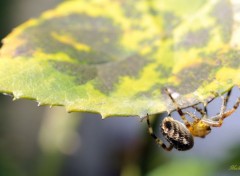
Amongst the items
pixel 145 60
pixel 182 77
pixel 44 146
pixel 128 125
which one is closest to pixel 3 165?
pixel 44 146

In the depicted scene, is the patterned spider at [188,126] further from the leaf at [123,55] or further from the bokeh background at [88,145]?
the leaf at [123,55]

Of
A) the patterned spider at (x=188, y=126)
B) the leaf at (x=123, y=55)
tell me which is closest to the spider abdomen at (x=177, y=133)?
the patterned spider at (x=188, y=126)

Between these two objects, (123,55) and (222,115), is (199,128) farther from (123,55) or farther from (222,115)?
(123,55)

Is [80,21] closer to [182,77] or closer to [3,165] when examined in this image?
[182,77]

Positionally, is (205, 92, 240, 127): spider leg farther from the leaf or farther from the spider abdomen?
the leaf

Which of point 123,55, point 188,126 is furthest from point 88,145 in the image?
point 123,55
